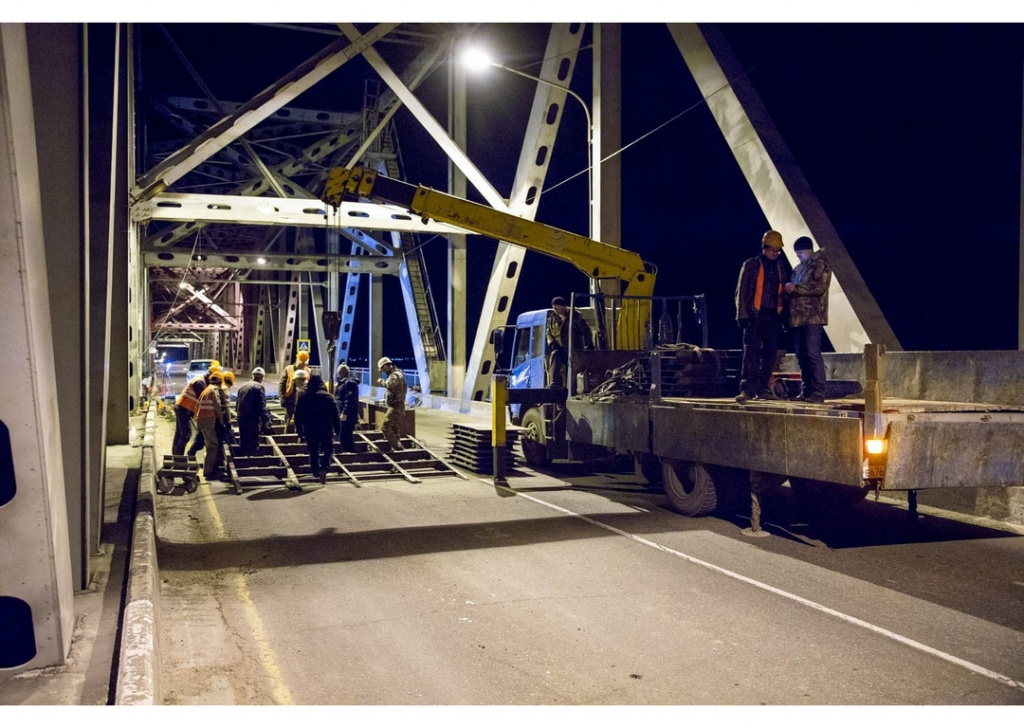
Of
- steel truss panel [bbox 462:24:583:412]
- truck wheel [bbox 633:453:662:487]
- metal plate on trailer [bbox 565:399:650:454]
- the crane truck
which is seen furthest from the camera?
steel truss panel [bbox 462:24:583:412]

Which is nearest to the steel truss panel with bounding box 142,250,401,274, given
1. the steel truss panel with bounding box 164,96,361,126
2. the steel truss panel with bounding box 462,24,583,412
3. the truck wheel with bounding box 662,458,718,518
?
the steel truss panel with bounding box 164,96,361,126

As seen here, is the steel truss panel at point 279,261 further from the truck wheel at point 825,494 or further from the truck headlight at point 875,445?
the truck headlight at point 875,445

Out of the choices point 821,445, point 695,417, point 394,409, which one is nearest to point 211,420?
point 394,409

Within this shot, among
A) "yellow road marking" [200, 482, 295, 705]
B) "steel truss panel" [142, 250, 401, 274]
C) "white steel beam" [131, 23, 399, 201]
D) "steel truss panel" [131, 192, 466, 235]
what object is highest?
"white steel beam" [131, 23, 399, 201]

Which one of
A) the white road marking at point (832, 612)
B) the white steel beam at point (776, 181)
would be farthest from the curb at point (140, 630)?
the white steel beam at point (776, 181)

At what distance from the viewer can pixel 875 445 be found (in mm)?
6980

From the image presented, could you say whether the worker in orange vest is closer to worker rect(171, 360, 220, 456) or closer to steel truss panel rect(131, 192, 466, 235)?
worker rect(171, 360, 220, 456)

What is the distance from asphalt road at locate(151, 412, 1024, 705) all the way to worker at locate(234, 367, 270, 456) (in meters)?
3.05

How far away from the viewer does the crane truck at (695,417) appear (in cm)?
709

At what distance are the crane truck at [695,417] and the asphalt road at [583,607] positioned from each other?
2.30ft

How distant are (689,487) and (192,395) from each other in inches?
304

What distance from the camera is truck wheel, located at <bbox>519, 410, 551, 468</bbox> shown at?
1386 cm

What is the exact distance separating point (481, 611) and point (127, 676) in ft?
8.55

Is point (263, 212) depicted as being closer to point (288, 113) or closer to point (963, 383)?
point (288, 113)
